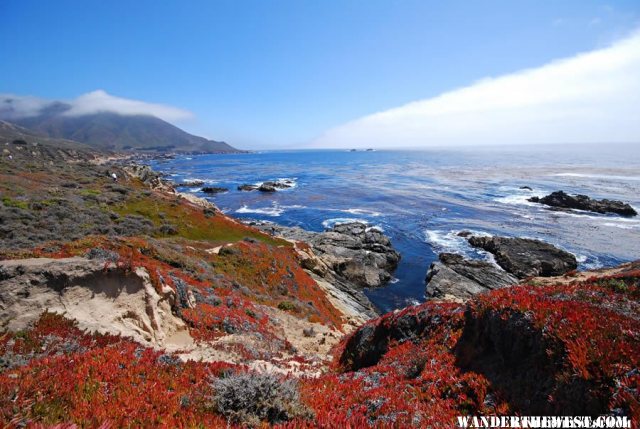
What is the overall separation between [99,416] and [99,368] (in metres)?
2.00

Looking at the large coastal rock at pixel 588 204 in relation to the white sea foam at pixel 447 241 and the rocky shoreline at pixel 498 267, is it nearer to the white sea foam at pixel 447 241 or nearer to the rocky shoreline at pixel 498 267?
the white sea foam at pixel 447 241

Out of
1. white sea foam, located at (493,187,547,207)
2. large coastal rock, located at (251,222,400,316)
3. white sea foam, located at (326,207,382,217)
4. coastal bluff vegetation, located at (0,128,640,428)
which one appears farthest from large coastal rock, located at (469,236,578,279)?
white sea foam, located at (493,187,547,207)

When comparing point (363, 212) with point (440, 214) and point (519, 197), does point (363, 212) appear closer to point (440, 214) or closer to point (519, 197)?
point (440, 214)

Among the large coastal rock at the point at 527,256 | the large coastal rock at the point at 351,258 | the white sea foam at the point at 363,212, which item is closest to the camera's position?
the large coastal rock at the point at 351,258

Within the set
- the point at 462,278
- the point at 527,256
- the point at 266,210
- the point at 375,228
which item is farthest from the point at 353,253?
the point at 266,210

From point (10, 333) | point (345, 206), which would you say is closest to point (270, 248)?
point (10, 333)

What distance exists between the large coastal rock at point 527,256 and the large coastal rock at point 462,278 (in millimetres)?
2486

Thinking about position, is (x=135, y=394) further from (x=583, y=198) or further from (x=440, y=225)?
(x=583, y=198)

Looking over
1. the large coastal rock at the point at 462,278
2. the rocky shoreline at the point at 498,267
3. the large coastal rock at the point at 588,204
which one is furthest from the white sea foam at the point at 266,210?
the large coastal rock at the point at 588,204

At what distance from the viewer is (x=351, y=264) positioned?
39.2 meters

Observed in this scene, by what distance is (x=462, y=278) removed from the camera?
1410 inches

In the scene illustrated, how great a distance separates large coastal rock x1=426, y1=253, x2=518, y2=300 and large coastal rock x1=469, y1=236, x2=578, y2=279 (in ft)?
8.16

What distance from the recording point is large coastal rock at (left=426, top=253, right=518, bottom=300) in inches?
1316

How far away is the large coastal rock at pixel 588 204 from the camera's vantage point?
206 ft
